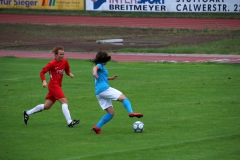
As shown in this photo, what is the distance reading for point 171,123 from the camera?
1484cm

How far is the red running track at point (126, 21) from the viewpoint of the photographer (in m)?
48.8

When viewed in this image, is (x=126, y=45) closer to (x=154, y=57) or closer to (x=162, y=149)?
(x=154, y=57)

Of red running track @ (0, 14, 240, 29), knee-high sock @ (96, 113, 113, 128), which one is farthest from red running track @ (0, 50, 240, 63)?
knee-high sock @ (96, 113, 113, 128)

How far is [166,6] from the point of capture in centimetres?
5431

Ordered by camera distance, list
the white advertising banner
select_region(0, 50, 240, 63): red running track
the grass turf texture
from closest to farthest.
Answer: the grass turf texture < select_region(0, 50, 240, 63): red running track < the white advertising banner

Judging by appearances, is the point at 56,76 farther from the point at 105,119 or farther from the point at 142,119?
the point at 142,119

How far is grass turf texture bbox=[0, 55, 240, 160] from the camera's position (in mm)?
12016

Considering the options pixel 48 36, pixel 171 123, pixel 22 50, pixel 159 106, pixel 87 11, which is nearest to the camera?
pixel 171 123

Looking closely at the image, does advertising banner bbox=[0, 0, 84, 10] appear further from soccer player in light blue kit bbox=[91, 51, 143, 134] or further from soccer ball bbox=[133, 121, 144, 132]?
soccer ball bbox=[133, 121, 144, 132]

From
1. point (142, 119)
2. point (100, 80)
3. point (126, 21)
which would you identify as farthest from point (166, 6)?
point (100, 80)

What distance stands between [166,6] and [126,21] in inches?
161

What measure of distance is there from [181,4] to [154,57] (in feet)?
72.8

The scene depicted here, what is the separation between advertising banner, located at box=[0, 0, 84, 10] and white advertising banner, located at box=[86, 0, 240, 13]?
1.16 m

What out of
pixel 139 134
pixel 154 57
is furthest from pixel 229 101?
pixel 154 57
